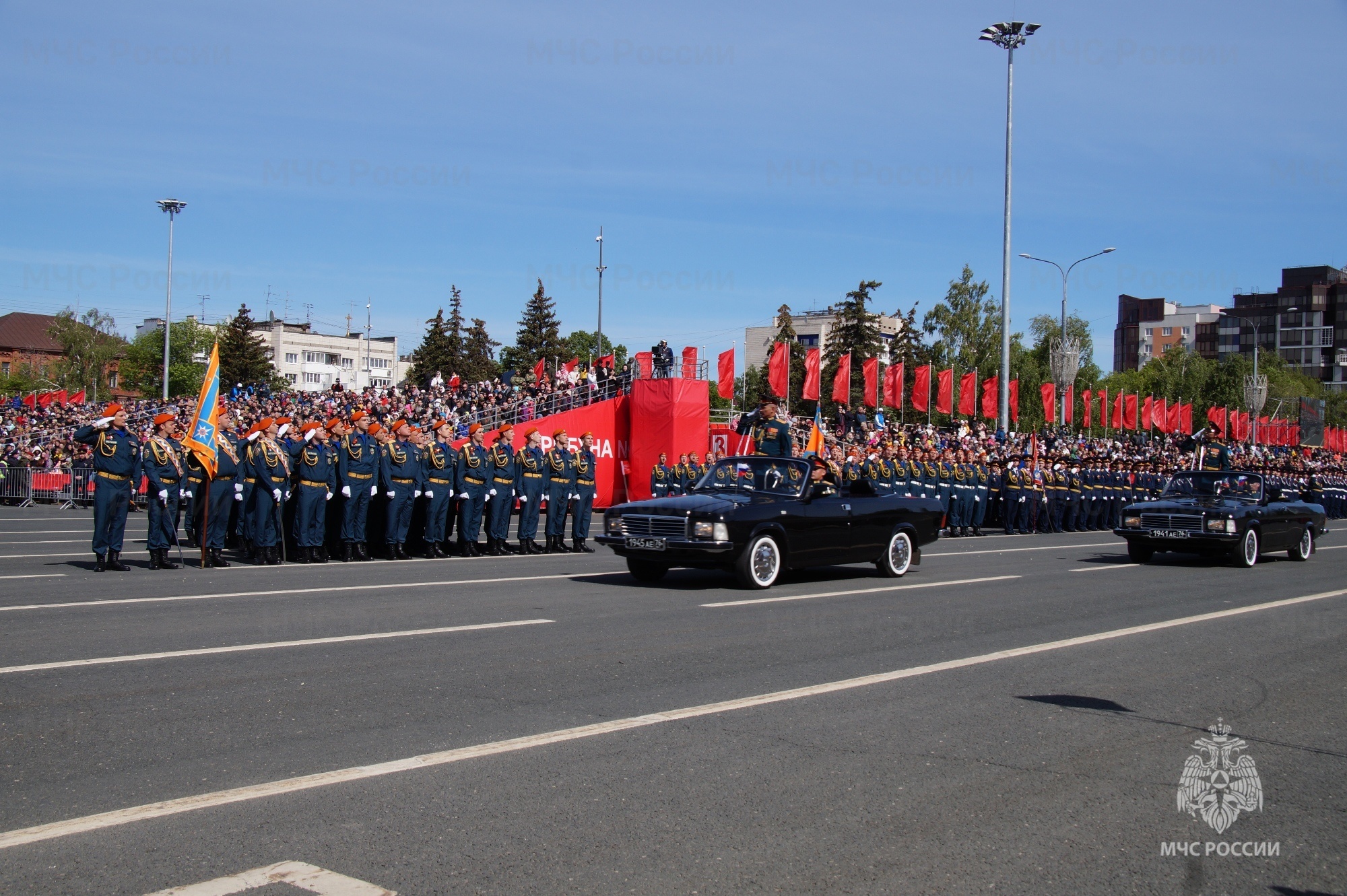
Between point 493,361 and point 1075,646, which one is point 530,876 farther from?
point 493,361

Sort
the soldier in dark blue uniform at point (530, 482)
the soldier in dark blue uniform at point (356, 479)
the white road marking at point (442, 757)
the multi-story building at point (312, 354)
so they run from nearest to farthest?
the white road marking at point (442, 757) → the soldier in dark blue uniform at point (356, 479) → the soldier in dark blue uniform at point (530, 482) → the multi-story building at point (312, 354)

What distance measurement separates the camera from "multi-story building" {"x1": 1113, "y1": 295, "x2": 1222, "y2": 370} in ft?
519

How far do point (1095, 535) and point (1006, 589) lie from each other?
14578 mm

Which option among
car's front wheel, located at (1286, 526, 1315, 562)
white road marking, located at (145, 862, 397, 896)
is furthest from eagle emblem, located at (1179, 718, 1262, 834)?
car's front wheel, located at (1286, 526, 1315, 562)

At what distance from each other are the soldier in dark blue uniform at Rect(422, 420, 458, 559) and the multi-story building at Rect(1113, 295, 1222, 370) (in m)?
156

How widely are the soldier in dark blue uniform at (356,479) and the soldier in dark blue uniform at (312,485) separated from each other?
20 centimetres

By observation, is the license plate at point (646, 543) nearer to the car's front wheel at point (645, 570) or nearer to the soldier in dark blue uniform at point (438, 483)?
the car's front wheel at point (645, 570)

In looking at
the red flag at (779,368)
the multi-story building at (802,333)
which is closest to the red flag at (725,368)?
the red flag at (779,368)

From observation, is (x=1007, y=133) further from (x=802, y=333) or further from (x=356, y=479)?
(x=802, y=333)

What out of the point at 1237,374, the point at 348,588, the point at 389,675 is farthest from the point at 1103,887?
the point at 1237,374

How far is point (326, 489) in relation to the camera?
15289mm

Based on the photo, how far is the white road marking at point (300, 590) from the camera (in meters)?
10.2

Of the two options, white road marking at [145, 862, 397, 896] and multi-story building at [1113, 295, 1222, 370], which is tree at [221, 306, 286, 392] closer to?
white road marking at [145, 862, 397, 896]

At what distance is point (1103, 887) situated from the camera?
13.5 ft
